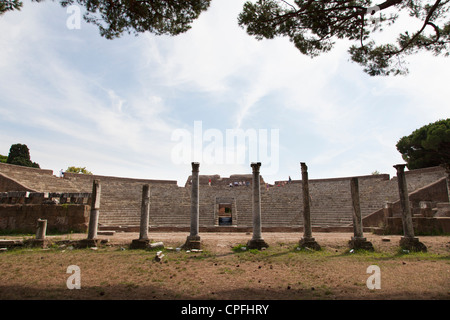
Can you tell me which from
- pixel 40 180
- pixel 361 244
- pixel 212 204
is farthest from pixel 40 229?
pixel 40 180

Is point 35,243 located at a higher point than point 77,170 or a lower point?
lower

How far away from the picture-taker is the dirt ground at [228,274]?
4598 mm

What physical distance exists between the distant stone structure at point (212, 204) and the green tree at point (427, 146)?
2.38 meters

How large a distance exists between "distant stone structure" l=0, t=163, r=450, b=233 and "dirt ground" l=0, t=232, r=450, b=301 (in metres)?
4.63

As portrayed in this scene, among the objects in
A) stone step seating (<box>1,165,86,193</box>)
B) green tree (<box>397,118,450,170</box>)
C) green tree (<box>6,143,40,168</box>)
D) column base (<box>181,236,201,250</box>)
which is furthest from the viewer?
green tree (<box>6,143,40,168</box>)

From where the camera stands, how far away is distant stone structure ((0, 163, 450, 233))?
1326cm

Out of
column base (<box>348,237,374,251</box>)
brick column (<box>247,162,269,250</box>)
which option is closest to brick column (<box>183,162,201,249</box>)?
brick column (<box>247,162,269,250</box>)

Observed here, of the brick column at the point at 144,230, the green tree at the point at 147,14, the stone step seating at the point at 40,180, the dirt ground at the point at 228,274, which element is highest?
the green tree at the point at 147,14

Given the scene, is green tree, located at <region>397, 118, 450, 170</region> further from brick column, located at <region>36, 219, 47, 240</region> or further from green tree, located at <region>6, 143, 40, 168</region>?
green tree, located at <region>6, 143, 40, 168</region>

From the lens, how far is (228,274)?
6137 mm

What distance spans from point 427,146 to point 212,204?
66.8 ft

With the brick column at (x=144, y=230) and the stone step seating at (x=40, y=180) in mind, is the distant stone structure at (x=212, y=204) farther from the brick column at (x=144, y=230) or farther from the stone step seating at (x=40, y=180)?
the brick column at (x=144, y=230)

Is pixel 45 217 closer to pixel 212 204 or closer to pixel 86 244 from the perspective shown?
pixel 86 244

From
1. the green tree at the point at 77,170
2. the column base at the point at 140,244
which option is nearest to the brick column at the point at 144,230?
the column base at the point at 140,244
